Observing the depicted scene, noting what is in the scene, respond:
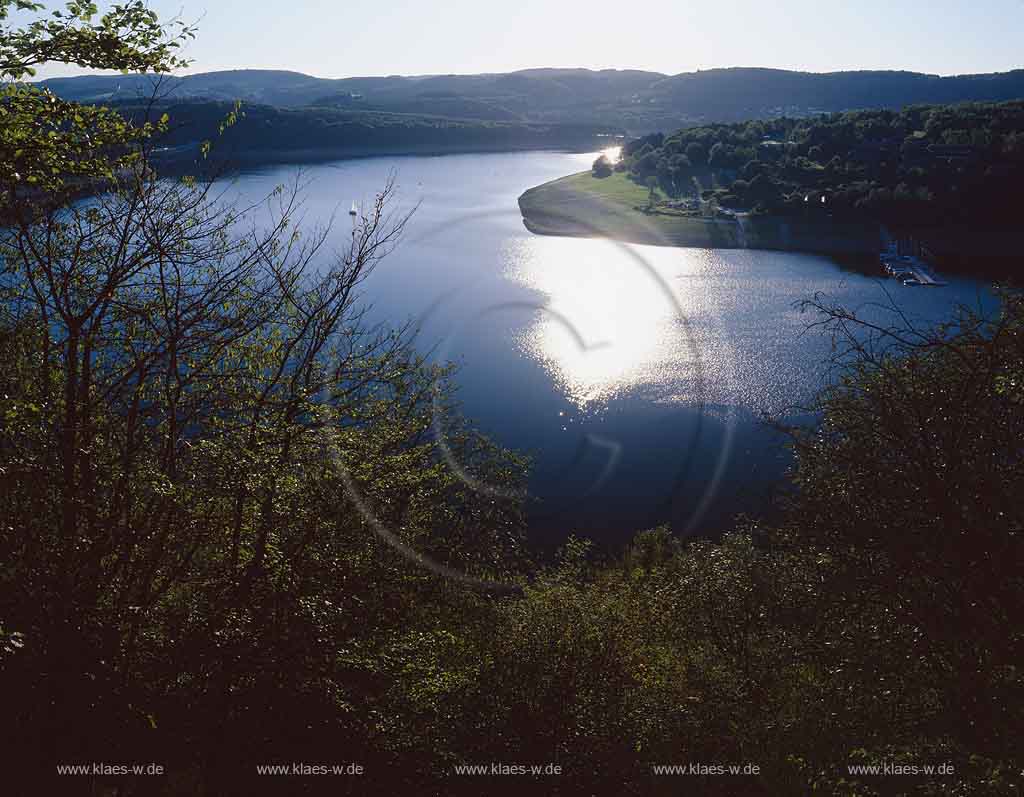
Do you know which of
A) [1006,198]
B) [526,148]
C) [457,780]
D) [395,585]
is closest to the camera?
[457,780]

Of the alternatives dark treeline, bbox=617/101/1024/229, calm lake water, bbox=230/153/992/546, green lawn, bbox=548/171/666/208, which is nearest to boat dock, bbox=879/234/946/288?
calm lake water, bbox=230/153/992/546

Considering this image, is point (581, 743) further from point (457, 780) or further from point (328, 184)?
point (328, 184)

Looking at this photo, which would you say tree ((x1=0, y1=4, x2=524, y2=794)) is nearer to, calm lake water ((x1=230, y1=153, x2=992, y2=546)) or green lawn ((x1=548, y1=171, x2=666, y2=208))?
calm lake water ((x1=230, y1=153, x2=992, y2=546))

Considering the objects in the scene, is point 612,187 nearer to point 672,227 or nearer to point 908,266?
point 672,227

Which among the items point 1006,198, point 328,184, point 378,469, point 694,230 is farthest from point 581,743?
point 328,184

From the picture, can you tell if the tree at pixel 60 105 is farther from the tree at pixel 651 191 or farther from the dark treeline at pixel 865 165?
the tree at pixel 651 191

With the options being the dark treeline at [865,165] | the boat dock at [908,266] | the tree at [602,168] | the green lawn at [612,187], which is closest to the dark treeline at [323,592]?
the boat dock at [908,266]

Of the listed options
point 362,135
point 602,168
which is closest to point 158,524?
point 602,168
